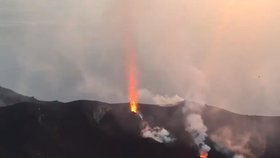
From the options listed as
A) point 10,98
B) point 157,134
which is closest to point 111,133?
point 157,134

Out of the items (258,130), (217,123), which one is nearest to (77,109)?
(217,123)

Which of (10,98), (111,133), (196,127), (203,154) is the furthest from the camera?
(10,98)

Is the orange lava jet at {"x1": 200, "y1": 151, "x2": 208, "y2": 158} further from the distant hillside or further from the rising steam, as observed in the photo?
the distant hillside

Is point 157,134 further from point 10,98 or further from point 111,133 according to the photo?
point 10,98

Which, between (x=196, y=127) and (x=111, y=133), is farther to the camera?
(x=196, y=127)

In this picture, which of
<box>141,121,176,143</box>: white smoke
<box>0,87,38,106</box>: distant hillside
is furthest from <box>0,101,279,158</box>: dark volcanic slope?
<box>0,87,38,106</box>: distant hillside

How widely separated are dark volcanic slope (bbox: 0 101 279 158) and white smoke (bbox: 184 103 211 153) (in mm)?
1061

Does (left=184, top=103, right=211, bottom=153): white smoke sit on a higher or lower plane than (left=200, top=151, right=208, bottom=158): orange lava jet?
higher

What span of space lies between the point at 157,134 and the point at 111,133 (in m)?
7.75

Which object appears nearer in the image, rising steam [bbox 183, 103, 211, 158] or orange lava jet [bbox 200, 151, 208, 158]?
orange lava jet [bbox 200, 151, 208, 158]

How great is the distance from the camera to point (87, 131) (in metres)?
81.4

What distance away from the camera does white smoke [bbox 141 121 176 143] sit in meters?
80.2

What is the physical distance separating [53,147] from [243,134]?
109 ft

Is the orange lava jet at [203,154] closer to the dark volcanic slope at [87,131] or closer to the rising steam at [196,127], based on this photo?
the rising steam at [196,127]
